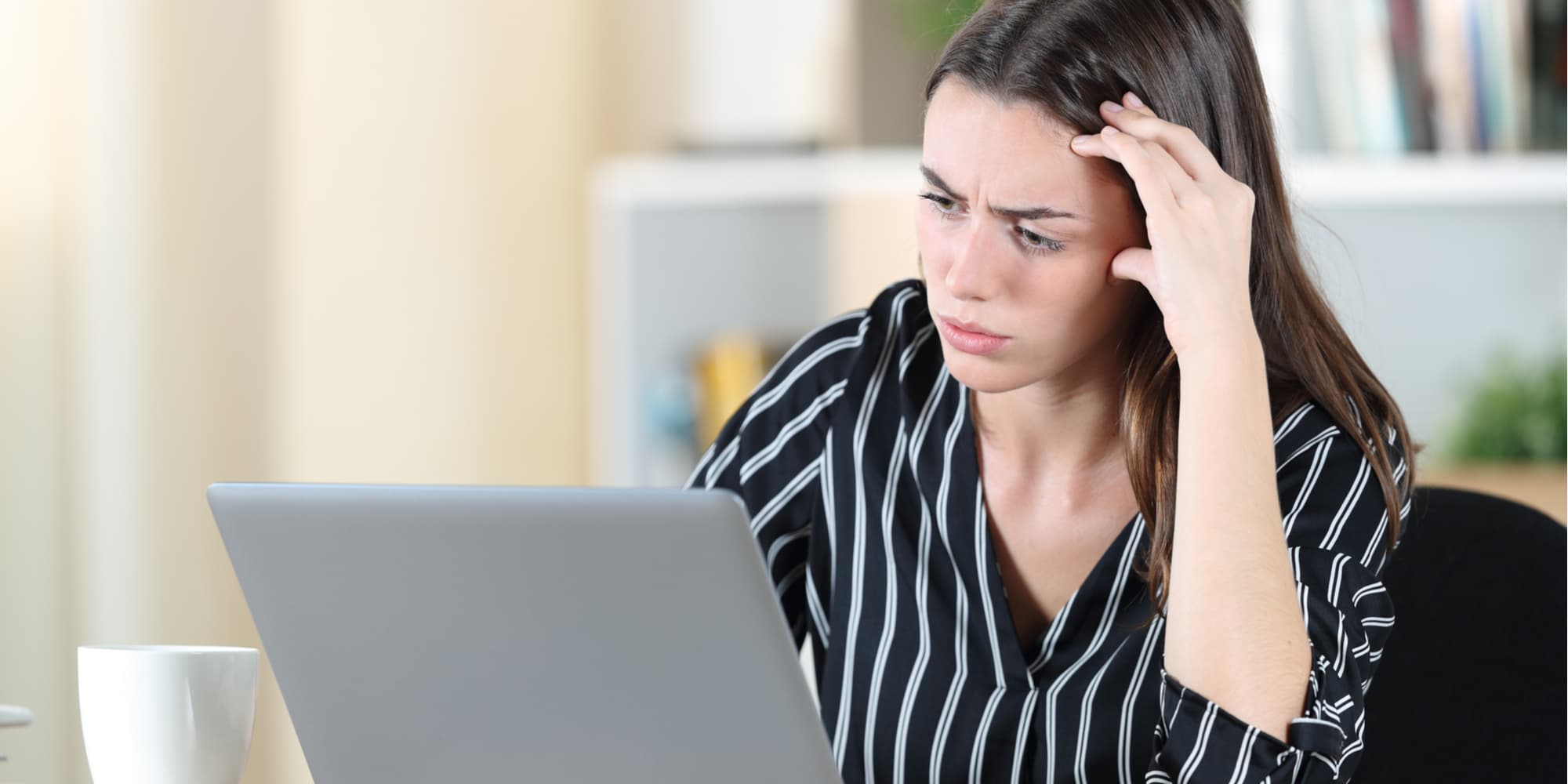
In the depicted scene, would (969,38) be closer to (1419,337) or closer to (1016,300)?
(1016,300)

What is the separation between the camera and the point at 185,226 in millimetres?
1874

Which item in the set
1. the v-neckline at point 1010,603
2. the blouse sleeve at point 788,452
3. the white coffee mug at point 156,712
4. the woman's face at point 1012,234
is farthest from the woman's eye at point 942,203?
the white coffee mug at point 156,712

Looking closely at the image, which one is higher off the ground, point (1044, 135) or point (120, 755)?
point (1044, 135)

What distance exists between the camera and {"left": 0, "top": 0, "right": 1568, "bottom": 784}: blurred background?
68.0 inches

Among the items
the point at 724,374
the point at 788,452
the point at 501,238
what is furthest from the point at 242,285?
the point at 788,452

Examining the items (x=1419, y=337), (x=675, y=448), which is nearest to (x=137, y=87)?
(x=675, y=448)

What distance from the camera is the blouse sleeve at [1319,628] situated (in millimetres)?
925

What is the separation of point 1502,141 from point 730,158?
45.2 inches

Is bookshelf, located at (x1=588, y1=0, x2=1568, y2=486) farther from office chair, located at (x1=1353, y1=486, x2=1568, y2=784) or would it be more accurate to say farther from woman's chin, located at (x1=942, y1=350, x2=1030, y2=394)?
woman's chin, located at (x1=942, y1=350, x2=1030, y2=394)

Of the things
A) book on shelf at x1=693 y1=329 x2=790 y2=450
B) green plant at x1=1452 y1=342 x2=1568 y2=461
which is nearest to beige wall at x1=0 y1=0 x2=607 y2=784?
book on shelf at x1=693 y1=329 x2=790 y2=450

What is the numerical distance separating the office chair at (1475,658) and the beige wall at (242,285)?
76 centimetres

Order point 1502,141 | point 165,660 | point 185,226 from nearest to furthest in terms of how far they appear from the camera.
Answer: point 165,660
point 185,226
point 1502,141

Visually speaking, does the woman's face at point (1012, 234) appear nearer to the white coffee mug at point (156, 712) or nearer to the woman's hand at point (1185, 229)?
the woman's hand at point (1185, 229)

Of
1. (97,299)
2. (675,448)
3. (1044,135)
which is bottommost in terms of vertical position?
(675,448)
